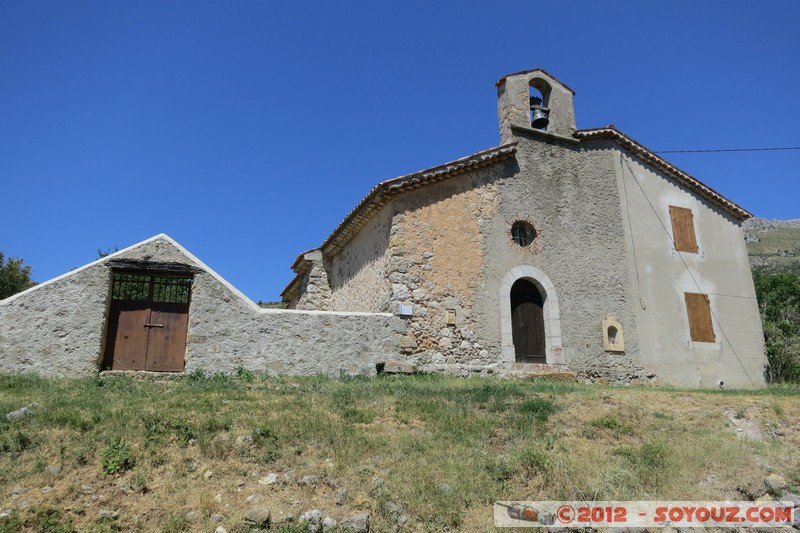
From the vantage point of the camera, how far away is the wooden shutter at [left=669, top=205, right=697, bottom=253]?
639 inches

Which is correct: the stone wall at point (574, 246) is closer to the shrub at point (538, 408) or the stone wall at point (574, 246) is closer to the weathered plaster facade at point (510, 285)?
the weathered plaster facade at point (510, 285)

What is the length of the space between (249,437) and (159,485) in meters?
1.28

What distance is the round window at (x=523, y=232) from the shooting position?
581 inches

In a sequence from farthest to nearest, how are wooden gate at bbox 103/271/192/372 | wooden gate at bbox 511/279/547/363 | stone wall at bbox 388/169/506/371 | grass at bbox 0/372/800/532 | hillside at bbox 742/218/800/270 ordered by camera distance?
hillside at bbox 742/218/800/270, wooden gate at bbox 511/279/547/363, stone wall at bbox 388/169/506/371, wooden gate at bbox 103/271/192/372, grass at bbox 0/372/800/532

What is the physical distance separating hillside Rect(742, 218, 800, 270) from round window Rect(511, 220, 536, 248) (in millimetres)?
50102

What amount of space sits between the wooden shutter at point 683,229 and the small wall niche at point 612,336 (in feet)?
10.7

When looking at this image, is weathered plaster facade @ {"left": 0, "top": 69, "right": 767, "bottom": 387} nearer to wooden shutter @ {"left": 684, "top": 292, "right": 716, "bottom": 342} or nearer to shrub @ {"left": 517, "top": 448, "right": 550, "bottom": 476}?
wooden shutter @ {"left": 684, "top": 292, "right": 716, "bottom": 342}

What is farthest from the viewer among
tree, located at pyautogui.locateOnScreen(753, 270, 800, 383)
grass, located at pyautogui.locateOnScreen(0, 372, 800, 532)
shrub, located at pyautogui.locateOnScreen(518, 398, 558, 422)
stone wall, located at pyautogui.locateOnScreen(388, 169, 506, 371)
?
tree, located at pyautogui.locateOnScreen(753, 270, 800, 383)

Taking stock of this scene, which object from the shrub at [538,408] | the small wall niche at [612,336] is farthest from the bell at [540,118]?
the shrub at [538,408]

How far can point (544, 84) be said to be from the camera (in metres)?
16.1

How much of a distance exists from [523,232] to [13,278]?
2256 centimetres

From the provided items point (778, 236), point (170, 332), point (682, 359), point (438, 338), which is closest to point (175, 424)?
point (170, 332)

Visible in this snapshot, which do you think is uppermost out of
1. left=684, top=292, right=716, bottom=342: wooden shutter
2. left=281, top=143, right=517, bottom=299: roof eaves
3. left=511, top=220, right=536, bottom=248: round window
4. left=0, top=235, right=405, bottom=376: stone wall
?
left=281, top=143, right=517, bottom=299: roof eaves

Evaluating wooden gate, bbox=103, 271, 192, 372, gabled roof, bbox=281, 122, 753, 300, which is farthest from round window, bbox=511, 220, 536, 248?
wooden gate, bbox=103, 271, 192, 372
